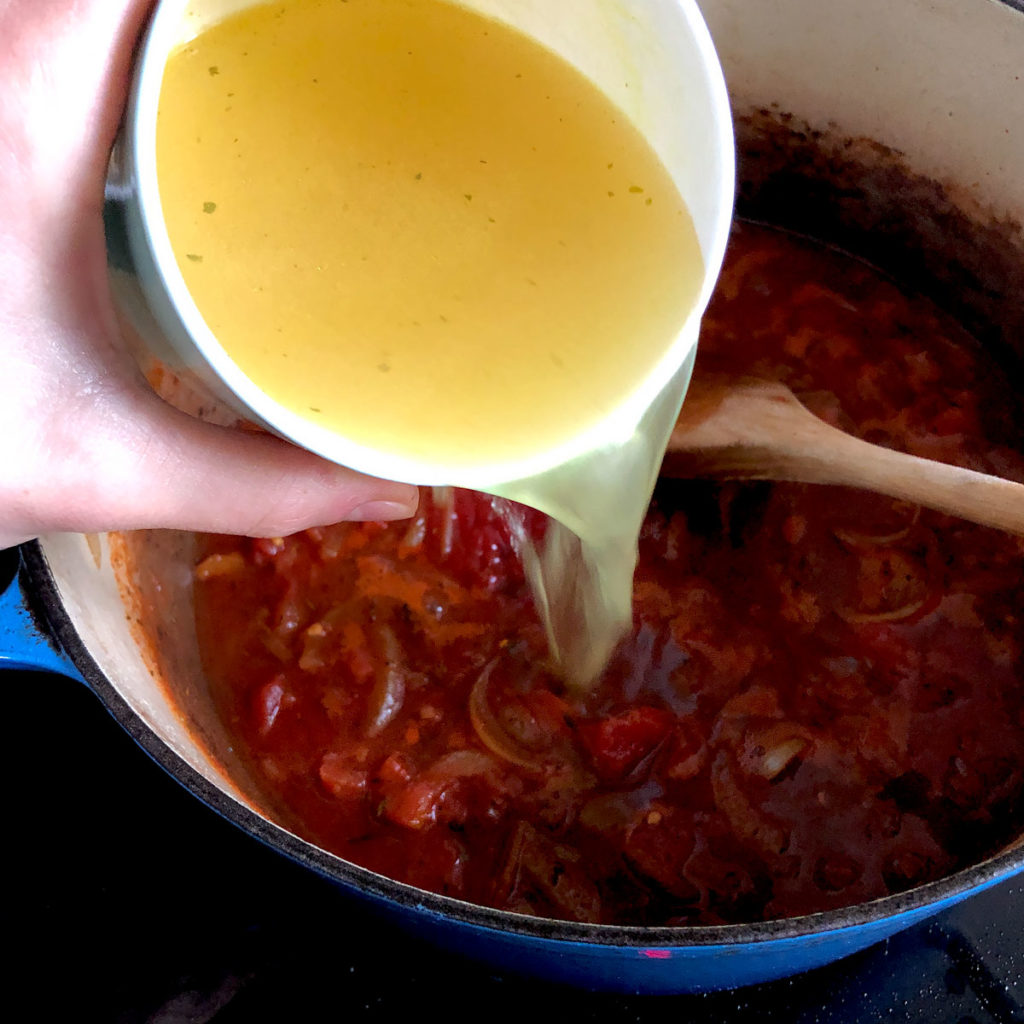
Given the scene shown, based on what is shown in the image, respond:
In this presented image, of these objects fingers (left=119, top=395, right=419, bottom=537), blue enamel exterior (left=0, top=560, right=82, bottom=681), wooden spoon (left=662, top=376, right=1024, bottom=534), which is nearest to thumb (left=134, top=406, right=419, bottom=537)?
fingers (left=119, top=395, right=419, bottom=537)

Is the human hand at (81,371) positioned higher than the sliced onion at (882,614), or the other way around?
the human hand at (81,371)

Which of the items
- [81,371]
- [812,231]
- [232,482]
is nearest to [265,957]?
[232,482]

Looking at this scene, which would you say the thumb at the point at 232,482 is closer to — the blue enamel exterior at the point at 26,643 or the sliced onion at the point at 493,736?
the blue enamel exterior at the point at 26,643

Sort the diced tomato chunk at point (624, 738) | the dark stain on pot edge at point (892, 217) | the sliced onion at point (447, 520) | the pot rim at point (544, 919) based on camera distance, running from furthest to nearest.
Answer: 1. the dark stain on pot edge at point (892, 217)
2. the sliced onion at point (447, 520)
3. the diced tomato chunk at point (624, 738)
4. the pot rim at point (544, 919)

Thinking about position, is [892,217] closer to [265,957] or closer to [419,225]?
[419,225]

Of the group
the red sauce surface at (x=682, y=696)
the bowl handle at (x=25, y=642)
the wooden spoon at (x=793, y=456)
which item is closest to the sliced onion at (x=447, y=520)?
the red sauce surface at (x=682, y=696)

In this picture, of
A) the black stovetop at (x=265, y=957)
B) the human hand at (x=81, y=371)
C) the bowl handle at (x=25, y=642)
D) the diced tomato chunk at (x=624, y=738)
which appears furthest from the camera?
the diced tomato chunk at (x=624, y=738)

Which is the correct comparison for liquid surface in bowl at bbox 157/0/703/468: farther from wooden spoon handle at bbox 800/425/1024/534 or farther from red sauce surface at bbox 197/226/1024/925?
red sauce surface at bbox 197/226/1024/925
